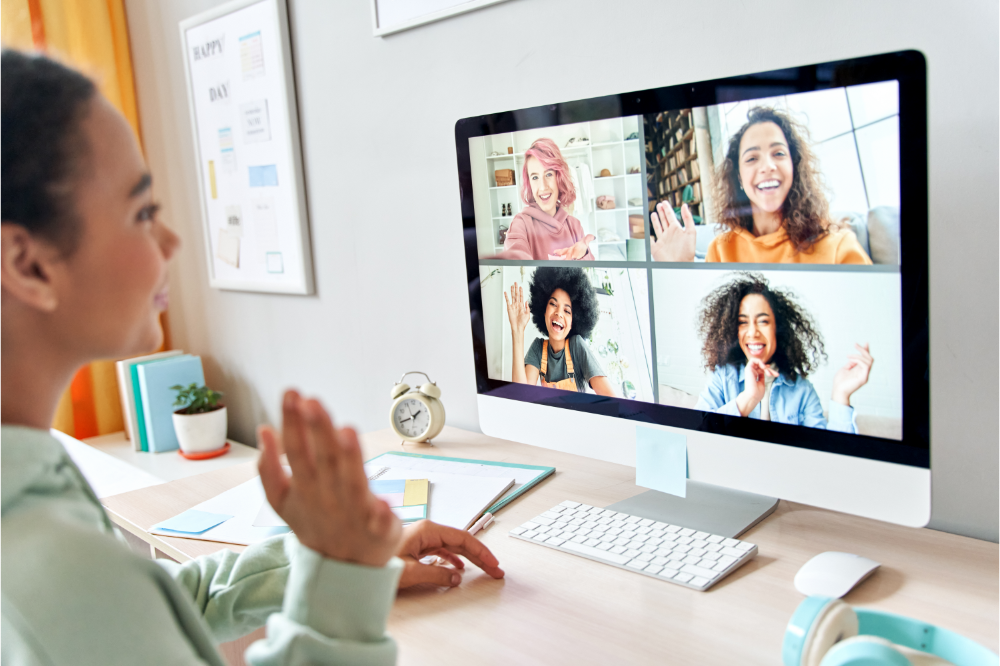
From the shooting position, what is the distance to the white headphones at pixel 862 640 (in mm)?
563

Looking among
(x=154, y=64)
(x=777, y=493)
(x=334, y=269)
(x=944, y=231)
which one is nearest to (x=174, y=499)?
(x=334, y=269)

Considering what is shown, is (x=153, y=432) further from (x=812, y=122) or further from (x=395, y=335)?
(x=812, y=122)

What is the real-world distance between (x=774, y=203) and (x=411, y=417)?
828mm

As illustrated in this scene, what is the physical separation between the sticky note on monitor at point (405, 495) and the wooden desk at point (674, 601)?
4.6 inches

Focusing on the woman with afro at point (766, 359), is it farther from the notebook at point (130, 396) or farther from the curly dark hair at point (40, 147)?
the notebook at point (130, 396)

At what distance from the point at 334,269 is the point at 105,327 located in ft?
4.18

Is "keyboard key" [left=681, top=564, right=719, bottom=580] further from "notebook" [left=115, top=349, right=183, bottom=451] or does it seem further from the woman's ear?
"notebook" [left=115, top=349, right=183, bottom=451]

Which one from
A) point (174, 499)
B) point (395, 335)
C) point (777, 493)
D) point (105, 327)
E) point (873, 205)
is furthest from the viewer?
point (395, 335)

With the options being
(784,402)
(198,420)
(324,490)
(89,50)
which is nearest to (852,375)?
(784,402)

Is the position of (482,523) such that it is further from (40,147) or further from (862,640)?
(40,147)

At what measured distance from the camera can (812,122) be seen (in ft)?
2.46

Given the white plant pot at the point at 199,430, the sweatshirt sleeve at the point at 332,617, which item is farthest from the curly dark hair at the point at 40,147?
the white plant pot at the point at 199,430

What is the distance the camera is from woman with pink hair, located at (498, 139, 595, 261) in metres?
Result: 0.98

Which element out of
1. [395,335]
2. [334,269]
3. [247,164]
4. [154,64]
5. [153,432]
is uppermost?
[154,64]
